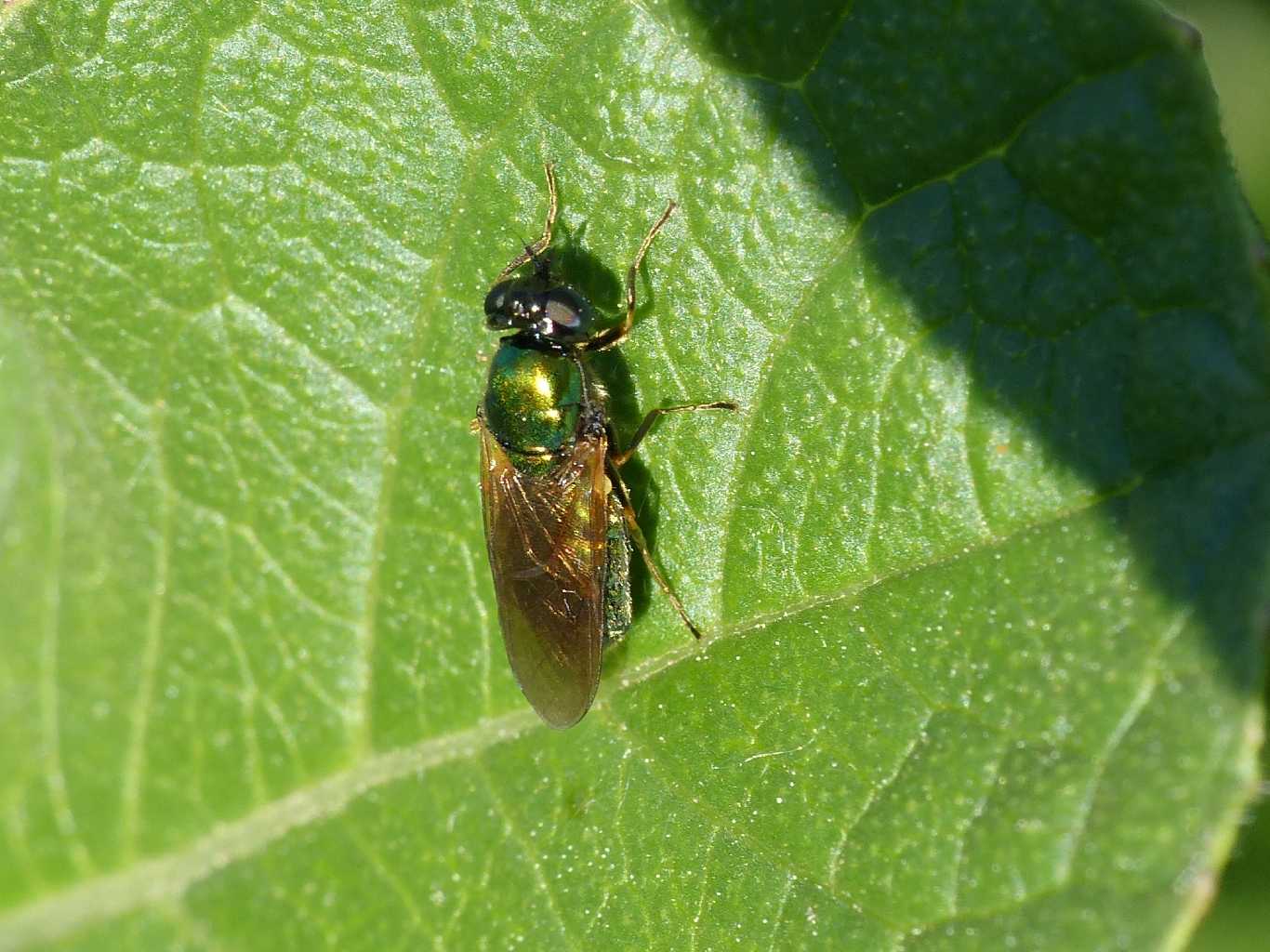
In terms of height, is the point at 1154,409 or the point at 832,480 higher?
the point at 1154,409

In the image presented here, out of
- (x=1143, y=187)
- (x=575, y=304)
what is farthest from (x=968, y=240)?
(x=575, y=304)

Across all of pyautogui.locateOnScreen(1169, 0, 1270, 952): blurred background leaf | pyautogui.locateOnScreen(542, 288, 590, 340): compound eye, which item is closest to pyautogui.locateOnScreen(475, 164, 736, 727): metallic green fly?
pyautogui.locateOnScreen(542, 288, 590, 340): compound eye

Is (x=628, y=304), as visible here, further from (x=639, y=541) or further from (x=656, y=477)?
(x=639, y=541)

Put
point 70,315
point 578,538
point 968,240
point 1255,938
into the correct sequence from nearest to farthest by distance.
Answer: point 968,240 < point 70,315 < point 578,538 < point 1255,938

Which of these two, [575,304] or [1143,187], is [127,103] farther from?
[1143,187]

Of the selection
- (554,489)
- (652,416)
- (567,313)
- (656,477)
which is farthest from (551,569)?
(567,313)

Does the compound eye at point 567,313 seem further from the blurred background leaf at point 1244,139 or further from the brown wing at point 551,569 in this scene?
the blurred background leaf at point 1244,139
